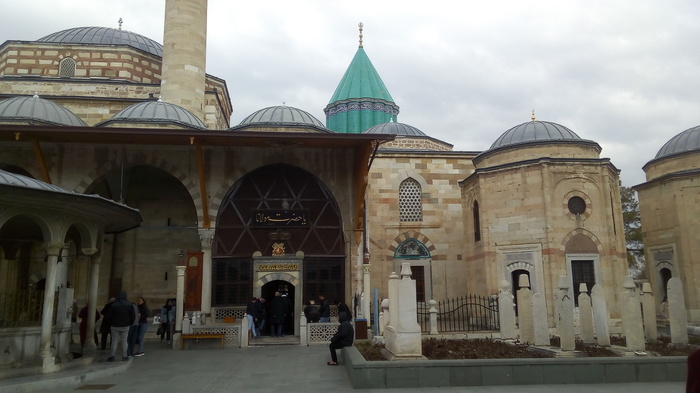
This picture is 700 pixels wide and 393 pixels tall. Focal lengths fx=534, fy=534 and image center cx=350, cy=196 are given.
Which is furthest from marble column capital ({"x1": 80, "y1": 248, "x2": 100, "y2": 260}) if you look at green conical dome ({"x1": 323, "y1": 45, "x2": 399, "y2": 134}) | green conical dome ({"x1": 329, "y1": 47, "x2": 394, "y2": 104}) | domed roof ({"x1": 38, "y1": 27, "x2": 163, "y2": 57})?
green conical dome ({"x1": 329, "y1": 47, "x2": 394, "y2": 104})

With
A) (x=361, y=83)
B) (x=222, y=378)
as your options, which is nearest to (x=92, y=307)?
(x=222, y=378)

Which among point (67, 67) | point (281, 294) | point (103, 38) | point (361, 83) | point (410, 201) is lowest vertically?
point (281, 294)

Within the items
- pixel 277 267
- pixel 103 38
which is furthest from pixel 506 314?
pixel 103 38

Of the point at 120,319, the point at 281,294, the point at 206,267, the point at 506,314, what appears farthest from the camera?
the point at 281,294

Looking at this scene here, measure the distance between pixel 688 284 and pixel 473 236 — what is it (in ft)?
21.0

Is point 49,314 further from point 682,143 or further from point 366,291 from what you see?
point 682,143

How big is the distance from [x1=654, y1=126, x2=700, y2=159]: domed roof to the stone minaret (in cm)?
1560

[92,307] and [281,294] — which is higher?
[281,294]

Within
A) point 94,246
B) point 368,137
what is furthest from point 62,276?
point 368,137

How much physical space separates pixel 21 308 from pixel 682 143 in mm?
18705

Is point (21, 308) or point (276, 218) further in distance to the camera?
point (276, 218)

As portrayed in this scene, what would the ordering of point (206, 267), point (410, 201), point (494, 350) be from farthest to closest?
point (410, 201) < point (206, 267) < point (494, 350)

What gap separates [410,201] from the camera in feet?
60.1

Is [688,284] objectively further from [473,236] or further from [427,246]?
[427,246]
